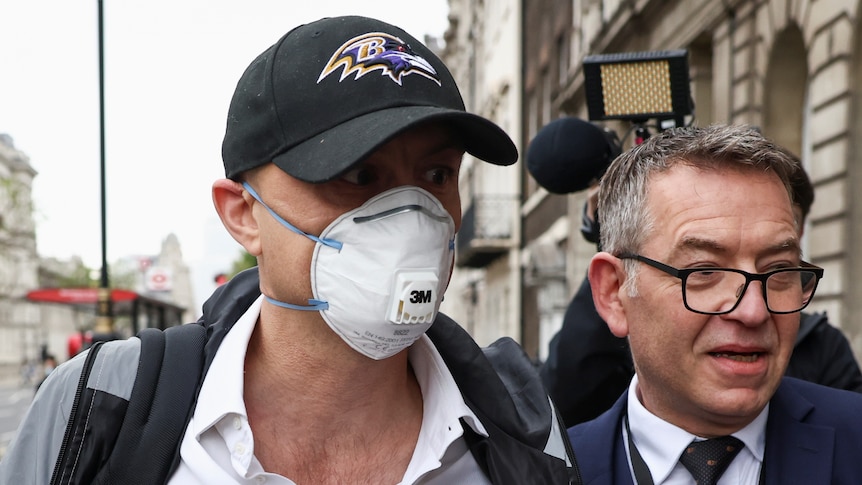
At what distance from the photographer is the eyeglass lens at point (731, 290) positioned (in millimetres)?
2406

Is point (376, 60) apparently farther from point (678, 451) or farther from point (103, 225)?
point (103, 225)

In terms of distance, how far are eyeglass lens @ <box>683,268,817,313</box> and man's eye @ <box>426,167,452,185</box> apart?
0.62m

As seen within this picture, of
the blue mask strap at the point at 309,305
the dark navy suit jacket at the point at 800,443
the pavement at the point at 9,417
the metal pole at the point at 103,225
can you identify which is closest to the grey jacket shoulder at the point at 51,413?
the blue mask strap at the point at 309,305

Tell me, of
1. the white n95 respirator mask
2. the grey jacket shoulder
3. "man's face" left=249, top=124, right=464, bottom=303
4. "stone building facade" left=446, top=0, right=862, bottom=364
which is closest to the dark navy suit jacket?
the white n95 respirator mask

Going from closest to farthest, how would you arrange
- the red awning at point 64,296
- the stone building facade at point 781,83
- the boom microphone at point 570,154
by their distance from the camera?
1. the boom microphone at point 570,154
2. the stone building facade at point 781,83
3. the red awning at point 64,296

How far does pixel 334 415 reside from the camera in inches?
93.1

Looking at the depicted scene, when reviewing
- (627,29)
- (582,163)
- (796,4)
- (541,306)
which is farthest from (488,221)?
(582,163)

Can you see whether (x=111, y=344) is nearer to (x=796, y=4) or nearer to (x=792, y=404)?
(x=792, y=404)

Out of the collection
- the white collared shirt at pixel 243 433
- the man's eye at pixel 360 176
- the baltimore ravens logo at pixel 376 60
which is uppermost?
the baltimore ravens logo at pixel 376 60

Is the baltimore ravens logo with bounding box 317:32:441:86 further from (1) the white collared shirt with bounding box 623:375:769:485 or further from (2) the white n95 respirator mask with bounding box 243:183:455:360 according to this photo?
(1) the white collared shirt with bounding box 623:375:769:485

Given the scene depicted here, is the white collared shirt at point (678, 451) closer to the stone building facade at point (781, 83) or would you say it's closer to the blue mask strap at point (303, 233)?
the blue mask strap at point (303, 233)

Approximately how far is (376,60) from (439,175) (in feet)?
0.97

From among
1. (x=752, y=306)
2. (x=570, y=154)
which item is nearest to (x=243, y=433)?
(x=752, y=306)

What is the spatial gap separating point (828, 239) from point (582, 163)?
19.0 ft
